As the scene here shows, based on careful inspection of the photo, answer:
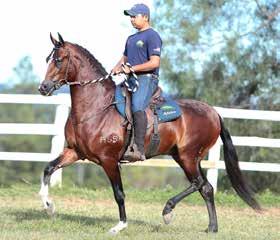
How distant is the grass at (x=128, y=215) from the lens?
27.2 ft

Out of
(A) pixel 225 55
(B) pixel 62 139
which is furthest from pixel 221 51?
(B) pixel 62 139

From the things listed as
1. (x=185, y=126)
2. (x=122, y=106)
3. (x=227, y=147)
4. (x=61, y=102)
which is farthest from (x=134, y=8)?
(x=61, y=102)

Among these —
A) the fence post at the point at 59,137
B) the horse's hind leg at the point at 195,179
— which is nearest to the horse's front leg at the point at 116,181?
the horse's hind leg at the point at 195,179

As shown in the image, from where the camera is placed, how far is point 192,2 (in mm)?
17719

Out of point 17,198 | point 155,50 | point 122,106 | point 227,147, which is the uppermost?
point 155,50

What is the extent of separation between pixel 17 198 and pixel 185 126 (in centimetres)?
442

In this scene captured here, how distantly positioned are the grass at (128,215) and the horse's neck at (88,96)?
4.76ft

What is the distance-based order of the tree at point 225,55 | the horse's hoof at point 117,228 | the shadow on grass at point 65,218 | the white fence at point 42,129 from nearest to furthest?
the horse's hoof at point 117,228, the shadow on grass at point 65,218, the white fence at point 42,129, the tree at point 225,55

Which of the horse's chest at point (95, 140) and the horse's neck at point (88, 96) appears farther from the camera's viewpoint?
the horse's neck at point (88, 96)

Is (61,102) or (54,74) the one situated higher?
(54,74)

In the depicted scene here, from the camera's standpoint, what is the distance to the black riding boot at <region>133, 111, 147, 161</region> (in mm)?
8453

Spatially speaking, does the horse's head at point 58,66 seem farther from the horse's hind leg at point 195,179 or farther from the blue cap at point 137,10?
the horse's hind leg at point 195,179

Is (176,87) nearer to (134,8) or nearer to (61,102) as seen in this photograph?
(61,102)

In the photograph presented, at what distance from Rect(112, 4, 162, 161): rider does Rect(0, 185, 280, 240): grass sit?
1.09 m
